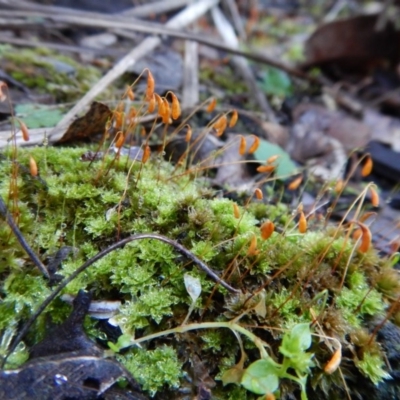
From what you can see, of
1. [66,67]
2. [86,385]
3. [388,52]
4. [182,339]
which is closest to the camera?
[86,385]

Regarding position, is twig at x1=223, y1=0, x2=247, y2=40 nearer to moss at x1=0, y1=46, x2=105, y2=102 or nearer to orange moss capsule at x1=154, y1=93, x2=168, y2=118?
moss at x1=0, y1=46, x2=105, y2=102

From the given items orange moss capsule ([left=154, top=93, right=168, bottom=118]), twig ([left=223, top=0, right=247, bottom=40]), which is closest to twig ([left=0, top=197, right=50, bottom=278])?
orange moss capsule ([left=154, top=93, right=168, bottom=118])

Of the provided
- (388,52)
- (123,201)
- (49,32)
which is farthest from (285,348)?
(388,52)

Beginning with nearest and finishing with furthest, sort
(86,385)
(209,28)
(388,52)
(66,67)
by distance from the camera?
(86,385)
(66,67)
(388,52)
(209,28)

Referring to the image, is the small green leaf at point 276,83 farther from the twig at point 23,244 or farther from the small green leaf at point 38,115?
the twig at point 23,244

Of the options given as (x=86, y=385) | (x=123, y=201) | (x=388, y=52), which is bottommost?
(x=86, y=385)

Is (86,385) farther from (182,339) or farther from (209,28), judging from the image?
(209,28)
